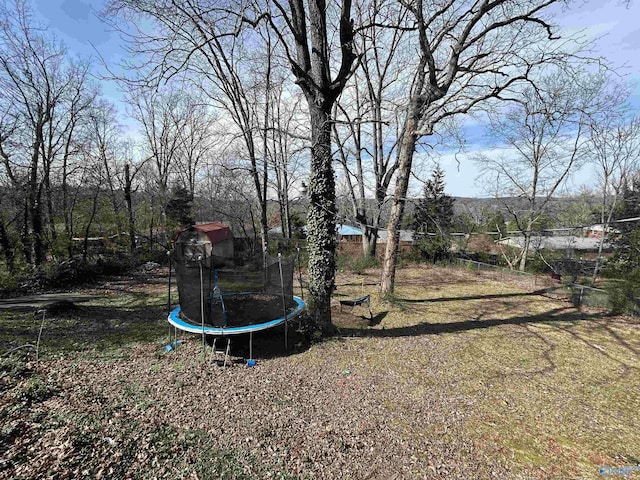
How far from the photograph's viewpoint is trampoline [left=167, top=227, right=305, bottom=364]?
451 centimetres

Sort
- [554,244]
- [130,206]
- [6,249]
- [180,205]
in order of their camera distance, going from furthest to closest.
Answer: [180,205] < [554,244] < [130,206] < [6,249]

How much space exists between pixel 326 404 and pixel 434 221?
3.09 meters

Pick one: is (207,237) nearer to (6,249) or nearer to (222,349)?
(6,249)

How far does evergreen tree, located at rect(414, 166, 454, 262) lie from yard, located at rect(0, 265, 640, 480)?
216 cm

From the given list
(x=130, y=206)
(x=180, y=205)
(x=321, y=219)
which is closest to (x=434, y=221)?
(x=321, y=219)

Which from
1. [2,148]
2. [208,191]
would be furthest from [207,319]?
[208,191]

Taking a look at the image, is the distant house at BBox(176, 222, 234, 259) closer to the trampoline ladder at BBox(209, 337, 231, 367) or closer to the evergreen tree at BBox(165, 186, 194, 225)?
the evergreen tree at BBox(165, 186, 194, 225)

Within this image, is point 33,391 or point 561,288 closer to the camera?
point 33,391

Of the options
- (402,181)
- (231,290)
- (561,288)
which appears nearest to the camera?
(231,290)

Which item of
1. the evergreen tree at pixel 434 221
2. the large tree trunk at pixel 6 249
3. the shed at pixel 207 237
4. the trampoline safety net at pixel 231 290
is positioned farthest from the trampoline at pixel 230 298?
the shed at pixel 207 237

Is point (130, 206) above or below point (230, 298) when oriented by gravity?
above

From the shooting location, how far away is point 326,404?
3.26m

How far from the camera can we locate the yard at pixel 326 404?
2369mm

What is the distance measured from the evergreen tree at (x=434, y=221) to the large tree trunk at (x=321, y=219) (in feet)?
5.05
